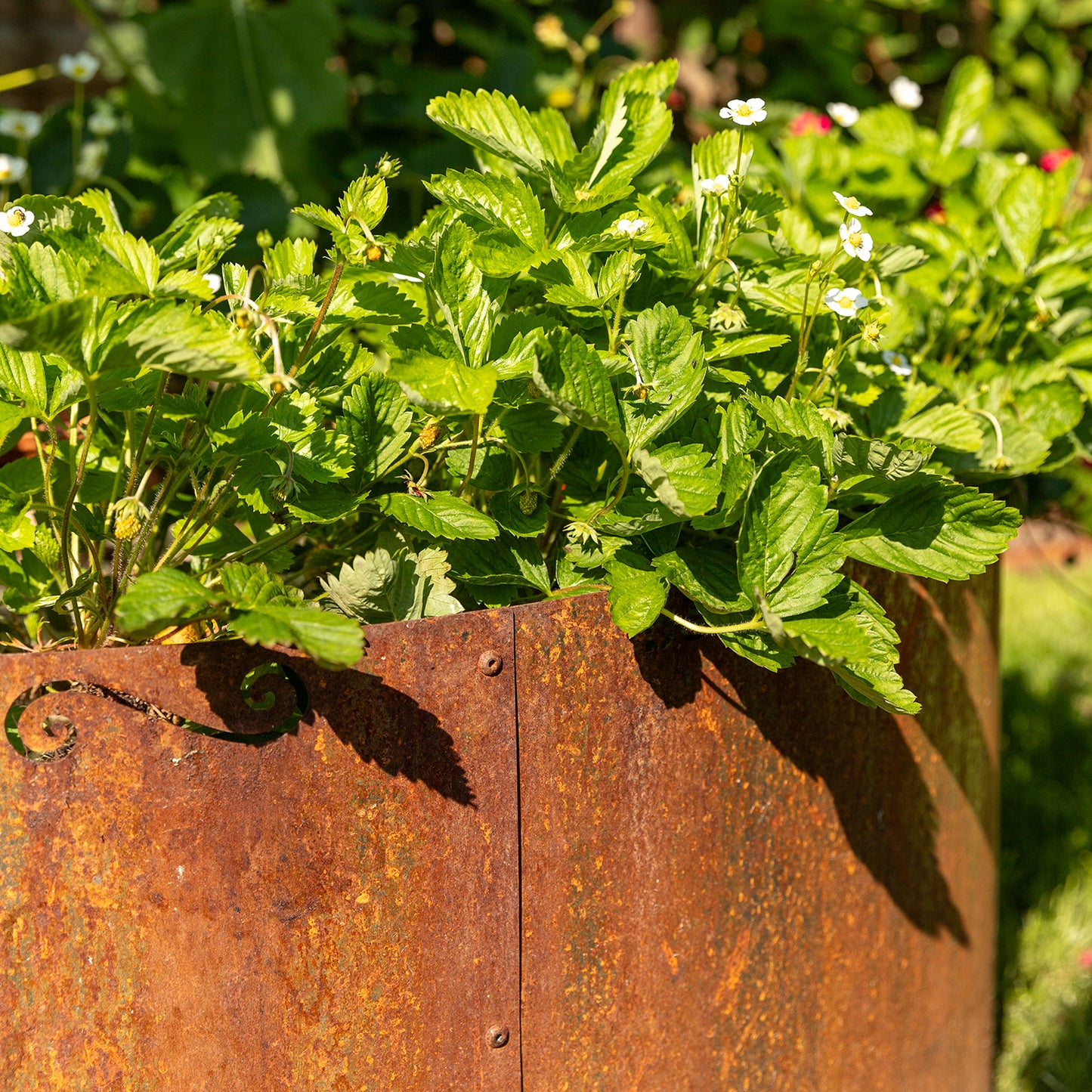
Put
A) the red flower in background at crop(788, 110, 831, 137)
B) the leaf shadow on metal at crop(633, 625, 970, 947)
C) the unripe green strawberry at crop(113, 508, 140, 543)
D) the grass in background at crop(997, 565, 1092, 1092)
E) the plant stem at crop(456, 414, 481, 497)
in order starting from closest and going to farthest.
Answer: the unripe green strawberry at crop(113, 508, 140, 543)
the plant stem at crop(456, 414, 481, 497)
the leaf shadow on metal at crop(633, 625, 970, 947)
the red flower in background at crop(788, 110, 831, 137)
the grass in background at crop(997, 565, 1092, 1092)

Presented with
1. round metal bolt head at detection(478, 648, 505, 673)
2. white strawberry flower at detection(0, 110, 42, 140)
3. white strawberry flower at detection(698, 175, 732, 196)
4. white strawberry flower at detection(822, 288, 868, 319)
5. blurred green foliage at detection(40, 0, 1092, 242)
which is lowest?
blurred green foliage at detection(40, 0, 1092, 242)

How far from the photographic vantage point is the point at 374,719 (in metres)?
0.90

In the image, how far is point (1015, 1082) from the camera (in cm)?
196

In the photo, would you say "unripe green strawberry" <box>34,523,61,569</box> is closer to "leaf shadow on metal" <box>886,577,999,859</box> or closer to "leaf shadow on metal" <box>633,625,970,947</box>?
"leaf shadow on metal" <box>633,625,970,947</box>

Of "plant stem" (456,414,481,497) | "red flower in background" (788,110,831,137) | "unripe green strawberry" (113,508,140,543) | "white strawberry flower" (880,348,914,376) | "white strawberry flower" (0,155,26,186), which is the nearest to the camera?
"unripe green strawberry" (113,508,140,543)

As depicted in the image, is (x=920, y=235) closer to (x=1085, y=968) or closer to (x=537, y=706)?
(x=537, y=706)

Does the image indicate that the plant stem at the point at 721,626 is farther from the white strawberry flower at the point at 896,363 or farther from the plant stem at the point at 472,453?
the white strawberry flower at the point at 896,363

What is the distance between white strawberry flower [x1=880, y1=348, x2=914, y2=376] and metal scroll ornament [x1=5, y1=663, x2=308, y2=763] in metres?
0.71

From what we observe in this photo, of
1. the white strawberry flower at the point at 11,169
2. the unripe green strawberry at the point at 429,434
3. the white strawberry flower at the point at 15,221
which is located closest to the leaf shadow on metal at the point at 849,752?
the unripe green strawberry at the point at 429,434

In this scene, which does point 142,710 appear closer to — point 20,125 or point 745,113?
point 745,113

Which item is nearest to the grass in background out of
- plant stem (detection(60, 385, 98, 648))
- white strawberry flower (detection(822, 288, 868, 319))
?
white strawberry flower (detection(822, 288, 868, 319))

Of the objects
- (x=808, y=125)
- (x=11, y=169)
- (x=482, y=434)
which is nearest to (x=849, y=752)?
(x=482, y=434)

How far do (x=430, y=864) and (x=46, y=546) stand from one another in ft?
1.39

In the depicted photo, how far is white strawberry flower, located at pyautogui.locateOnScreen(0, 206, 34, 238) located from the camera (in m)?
0.89
